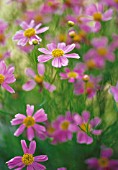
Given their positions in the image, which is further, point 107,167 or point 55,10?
point 55,10

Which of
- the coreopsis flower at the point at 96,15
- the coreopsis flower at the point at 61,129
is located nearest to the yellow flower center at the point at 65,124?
the coreopsis flower at the point at 61,129

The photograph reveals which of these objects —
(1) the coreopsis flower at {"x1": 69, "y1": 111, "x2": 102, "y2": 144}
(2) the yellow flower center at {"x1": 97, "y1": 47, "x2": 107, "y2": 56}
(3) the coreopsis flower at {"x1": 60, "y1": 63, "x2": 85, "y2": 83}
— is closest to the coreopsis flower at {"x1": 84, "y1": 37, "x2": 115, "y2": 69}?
(2) the yellow flower center at {"x1": 97, "y1": 47, "x2": 107, "y2": 56}

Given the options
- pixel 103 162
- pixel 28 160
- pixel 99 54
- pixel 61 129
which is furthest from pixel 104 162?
pixel 99 54

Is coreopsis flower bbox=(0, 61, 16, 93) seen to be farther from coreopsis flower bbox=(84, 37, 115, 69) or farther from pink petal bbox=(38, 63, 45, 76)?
coreopsis flower bbox=(84, 37, 115, 69)

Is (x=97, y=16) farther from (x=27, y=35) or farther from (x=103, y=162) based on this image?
(x=103, y=162)

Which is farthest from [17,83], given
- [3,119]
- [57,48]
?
[57,48]

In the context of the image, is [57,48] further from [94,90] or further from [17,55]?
[17,55]
